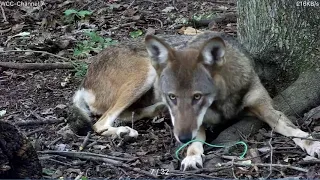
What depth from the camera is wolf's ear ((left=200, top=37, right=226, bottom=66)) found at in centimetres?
523

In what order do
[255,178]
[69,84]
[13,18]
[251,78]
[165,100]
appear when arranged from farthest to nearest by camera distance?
[13,18] → [69,84] → [251,78] → [165,100] → [255,178]

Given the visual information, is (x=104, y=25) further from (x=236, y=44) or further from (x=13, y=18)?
(x=236, y=44)

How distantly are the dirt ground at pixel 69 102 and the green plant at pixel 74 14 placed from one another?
0.12m

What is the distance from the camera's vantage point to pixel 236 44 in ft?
20.6

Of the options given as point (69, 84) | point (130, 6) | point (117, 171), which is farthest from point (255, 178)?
Result: point (130, 6)

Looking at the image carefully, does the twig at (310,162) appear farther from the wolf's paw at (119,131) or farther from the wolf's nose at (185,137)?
the wolf's paw at (119,131)

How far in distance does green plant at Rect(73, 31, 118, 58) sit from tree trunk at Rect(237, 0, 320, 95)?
2.78m

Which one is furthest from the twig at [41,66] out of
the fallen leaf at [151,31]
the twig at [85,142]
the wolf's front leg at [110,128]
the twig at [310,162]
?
the twig at [310,162]

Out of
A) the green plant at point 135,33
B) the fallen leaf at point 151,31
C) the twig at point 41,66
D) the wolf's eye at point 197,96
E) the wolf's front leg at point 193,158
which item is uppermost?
the wolf's eye at point 197,96

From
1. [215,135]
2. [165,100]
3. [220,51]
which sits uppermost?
[220,51]

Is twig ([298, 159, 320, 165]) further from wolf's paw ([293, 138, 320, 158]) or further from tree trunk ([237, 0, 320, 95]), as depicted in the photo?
tree trunk ([237, 0, 320, 95])

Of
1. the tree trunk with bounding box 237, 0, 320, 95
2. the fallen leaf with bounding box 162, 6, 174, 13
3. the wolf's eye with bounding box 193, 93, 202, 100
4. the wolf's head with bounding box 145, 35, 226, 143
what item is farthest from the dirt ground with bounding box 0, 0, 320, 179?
the tree trunk with bounding box 237, 0, 320, 95

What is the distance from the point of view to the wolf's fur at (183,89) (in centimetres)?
525

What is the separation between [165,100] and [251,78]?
98 cm
